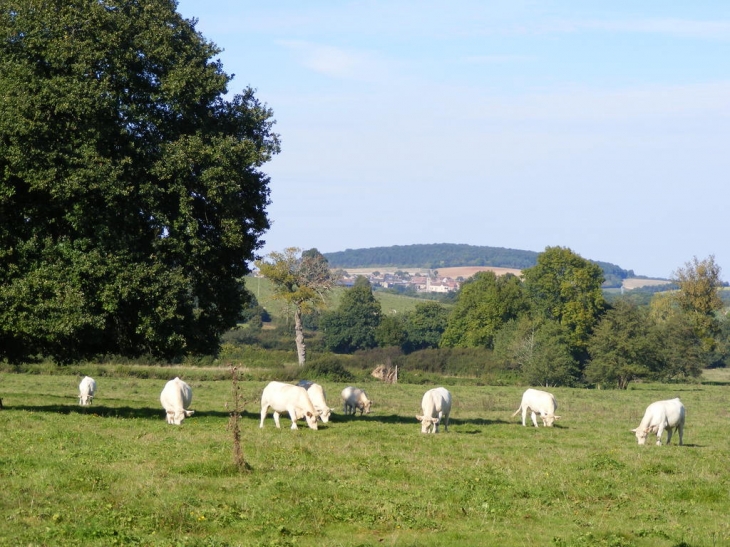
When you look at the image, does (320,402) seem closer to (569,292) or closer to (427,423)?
(427,423)

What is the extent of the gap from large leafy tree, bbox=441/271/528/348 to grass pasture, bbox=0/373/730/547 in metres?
75.7

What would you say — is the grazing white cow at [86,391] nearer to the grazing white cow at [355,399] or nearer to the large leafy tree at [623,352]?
the grazing white cow at [355,399]

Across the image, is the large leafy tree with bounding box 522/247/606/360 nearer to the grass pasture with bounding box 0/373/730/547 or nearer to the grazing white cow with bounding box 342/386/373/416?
the grazing white cow with bounding box 342/386/373/416

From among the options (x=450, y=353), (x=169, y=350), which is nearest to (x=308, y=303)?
(x=450, y=353)

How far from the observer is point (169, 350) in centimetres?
2667

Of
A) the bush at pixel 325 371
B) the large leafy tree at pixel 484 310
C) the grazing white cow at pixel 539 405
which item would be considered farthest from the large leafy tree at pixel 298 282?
the grazing white cow at pixel 539 405

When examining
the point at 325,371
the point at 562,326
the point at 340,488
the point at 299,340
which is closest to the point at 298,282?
the point at 299,340

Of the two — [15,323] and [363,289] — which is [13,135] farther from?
[363,289]

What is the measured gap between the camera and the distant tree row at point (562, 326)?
7250 centimetres

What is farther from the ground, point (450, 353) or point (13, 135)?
point (13, 135)

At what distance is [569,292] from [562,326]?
4.26 meters

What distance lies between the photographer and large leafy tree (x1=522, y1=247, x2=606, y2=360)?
8919 centimetres

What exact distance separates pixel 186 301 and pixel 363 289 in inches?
3831

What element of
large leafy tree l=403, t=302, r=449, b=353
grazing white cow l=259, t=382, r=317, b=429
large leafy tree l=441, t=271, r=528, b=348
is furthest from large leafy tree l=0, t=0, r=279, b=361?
large leafy tree l=403, t=302, r=449, b=353
